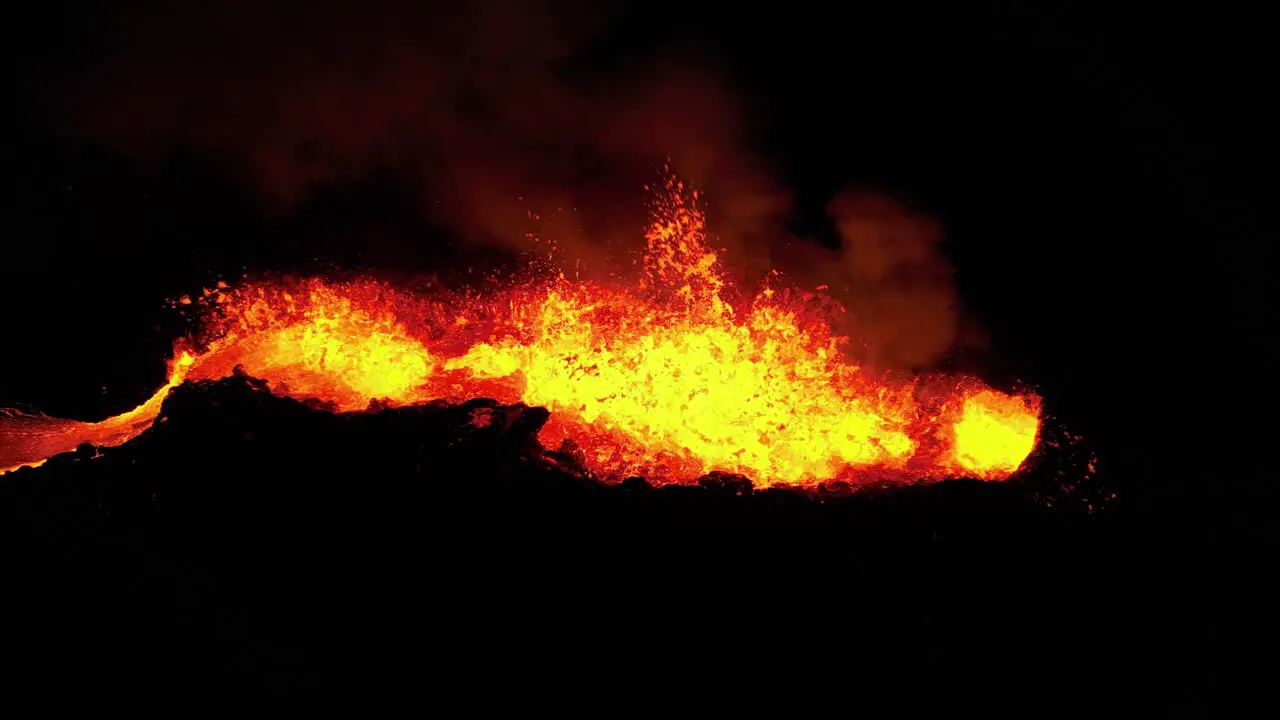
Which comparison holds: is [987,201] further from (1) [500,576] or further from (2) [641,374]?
(1) [500,576]

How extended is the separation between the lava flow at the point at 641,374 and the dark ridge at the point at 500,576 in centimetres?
52

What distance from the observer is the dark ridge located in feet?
11.5

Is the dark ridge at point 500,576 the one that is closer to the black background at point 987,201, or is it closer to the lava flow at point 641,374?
the lava flow at point 641,374

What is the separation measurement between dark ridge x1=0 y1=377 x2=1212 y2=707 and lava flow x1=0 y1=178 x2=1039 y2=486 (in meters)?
0.52

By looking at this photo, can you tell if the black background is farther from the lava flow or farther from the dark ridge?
the dark ridge

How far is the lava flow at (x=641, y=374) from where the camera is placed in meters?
5.01

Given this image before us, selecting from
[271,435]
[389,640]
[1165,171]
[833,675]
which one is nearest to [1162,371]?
[1165,171]

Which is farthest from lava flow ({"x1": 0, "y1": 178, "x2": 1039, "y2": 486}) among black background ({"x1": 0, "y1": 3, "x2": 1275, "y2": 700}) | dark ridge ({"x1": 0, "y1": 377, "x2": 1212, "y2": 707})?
black background ({"x1": 0, "y1": 3, "x2": 1275, "y2": 700})

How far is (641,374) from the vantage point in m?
5.65

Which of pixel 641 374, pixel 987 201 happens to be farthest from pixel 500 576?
pixel 987 201

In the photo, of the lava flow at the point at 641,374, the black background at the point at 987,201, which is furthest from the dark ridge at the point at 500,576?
the black background at the point at 987,201

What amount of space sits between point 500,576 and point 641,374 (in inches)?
92.6

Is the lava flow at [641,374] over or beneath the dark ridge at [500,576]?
over

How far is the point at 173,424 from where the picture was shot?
4266mm
